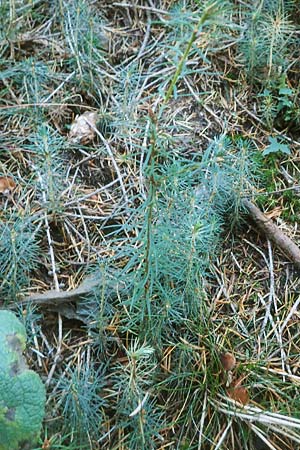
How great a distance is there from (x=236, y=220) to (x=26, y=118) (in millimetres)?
1025

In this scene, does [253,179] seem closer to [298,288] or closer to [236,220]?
[236,220]

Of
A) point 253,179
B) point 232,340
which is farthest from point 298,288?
point 253,179

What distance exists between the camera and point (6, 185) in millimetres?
2271

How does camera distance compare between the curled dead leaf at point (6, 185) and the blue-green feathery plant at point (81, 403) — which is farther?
the curled dead leaf at point (6, 185)

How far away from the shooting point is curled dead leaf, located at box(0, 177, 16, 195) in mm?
2264

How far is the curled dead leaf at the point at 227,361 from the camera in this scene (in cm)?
193

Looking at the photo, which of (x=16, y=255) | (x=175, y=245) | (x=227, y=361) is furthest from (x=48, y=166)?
(x=227, y=361)

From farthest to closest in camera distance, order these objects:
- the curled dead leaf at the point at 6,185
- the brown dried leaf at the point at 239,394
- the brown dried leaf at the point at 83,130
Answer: the brown dried leaf at the point at 83,130
the curled dead leaf at the point at 6,185
the brown dried leaf at the point at 239,394

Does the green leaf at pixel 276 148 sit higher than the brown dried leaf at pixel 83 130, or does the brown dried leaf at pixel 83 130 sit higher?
the brown dried leaf at pixel 83 130

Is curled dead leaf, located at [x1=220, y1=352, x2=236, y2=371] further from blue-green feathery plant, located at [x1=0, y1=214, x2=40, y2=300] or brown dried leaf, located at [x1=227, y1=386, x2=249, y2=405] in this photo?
blue-green feathery plant, located at [x1=0, y1=214, x2=40, y2=300]

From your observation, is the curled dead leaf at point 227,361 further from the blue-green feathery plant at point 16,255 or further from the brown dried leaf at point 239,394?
the blue-green feathery plant at point 16,255

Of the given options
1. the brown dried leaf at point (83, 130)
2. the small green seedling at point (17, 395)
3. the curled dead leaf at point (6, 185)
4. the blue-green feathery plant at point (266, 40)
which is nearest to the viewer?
the small green seedling at point (17, 395)

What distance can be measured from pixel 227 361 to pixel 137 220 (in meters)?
A: 0.63

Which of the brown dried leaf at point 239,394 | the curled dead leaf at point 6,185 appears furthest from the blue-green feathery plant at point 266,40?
the brown dried leaf at point 239,394
